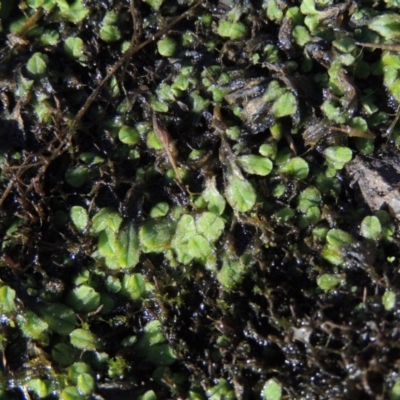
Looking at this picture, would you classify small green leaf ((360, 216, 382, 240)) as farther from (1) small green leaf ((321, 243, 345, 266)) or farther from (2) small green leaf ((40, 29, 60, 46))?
(2) small green leaf ((40, 29, 60, 46))

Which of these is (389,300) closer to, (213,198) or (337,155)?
(337,155)

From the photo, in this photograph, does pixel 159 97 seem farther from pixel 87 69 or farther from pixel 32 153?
pixel 32 153

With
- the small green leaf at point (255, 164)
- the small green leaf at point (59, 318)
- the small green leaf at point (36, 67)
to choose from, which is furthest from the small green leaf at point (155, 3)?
the small green leaf at point (59, 318)

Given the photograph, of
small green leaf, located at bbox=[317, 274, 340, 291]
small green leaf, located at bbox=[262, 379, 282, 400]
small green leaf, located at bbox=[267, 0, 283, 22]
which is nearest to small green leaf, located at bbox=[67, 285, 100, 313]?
small green leaf, located at bbox=[262, 379, 282, 400]

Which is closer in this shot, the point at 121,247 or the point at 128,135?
the point at 121,247

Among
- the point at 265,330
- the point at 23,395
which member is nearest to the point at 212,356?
the point at 265,330

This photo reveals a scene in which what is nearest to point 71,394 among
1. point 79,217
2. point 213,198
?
point 79,217

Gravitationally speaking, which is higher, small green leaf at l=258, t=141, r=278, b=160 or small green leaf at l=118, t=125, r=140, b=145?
small green leaf at l=118, t=125, r=140, b=145
